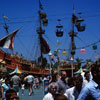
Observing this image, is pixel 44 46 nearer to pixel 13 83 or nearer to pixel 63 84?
pixel 13 83

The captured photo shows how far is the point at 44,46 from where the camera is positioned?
4678 centimetres

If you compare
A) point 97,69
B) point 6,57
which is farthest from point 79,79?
point 6,57

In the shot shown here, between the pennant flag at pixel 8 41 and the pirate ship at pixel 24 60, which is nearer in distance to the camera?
the pennant flag at pixel 8 41

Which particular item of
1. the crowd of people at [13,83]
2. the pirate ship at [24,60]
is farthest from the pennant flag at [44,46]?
the crowd of people at [13,83]

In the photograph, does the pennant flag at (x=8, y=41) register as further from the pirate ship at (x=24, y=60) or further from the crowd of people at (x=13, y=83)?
the pirate ship at (x=24, y=60)

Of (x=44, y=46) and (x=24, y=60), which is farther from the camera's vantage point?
(x=24, y=60)

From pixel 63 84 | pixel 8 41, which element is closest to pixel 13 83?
pixel 8 41

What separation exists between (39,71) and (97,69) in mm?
58491

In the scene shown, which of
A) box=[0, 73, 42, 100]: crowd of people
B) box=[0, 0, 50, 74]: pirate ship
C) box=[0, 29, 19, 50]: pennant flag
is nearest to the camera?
box=[0, 73, 42, 100]: crowd of people

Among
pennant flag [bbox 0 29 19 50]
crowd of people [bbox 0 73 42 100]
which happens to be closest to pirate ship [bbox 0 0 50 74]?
crowd of people [bbox 0 73 42 100]

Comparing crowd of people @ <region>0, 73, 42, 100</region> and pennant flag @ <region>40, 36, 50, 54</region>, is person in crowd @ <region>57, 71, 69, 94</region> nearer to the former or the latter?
crowd of people @ <region>0, 73, 42, 100</region>

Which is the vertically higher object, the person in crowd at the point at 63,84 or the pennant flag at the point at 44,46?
the pennant flag at the point at 44,46

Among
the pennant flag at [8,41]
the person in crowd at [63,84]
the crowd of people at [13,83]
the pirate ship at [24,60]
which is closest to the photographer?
the person in crowd at [63,84]

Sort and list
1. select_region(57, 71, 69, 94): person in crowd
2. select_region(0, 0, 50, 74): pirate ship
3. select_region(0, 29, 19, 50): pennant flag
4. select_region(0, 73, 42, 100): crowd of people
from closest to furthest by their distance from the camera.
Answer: select_region(57, 71, 69, 94): person in crowd → select_region(0, 73, 42, 100): crowd of people → select_region(0, 29, 19, 50): pennant flag → select_region(0, 0, 50, 74): pirate ship
